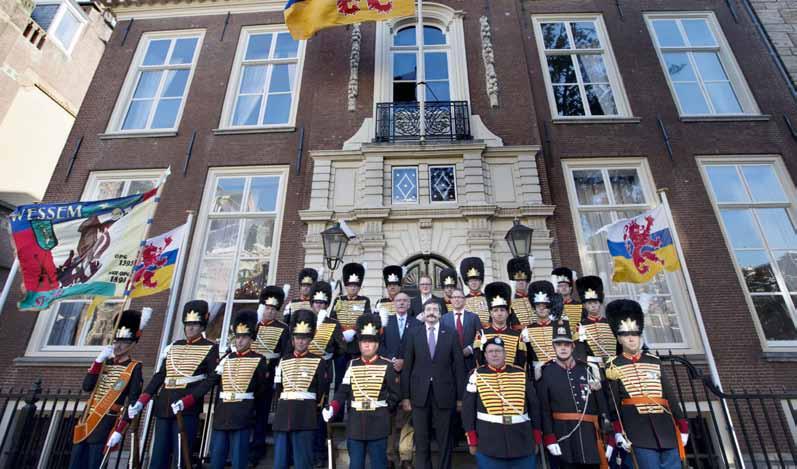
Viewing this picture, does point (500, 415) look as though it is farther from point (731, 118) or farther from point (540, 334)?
point (731, 118)

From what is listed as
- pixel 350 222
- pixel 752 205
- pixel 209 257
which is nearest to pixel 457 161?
pixel 350 222

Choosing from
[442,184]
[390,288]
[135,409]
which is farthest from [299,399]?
[442,184]

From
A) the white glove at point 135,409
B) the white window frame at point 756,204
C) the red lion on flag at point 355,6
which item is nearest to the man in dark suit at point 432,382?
the white glove at point 135,409

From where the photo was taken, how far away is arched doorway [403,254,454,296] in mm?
9016

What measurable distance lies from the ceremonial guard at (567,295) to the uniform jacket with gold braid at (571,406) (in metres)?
1.50

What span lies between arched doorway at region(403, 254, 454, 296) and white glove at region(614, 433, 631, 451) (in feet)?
15.9

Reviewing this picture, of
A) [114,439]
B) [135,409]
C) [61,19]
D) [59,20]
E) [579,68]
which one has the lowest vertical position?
[114,439]

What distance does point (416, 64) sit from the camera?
38.8ft

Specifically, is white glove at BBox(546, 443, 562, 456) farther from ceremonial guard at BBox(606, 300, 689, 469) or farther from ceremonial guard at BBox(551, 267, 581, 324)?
ceremonial guard at BBox(551, 267, 581, 324)

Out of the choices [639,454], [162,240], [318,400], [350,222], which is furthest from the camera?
[350,222]

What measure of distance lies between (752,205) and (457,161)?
23.8ft

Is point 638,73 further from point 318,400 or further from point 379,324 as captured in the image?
point 318,400

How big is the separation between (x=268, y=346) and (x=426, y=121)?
703cm

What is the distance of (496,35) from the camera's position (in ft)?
38.7
